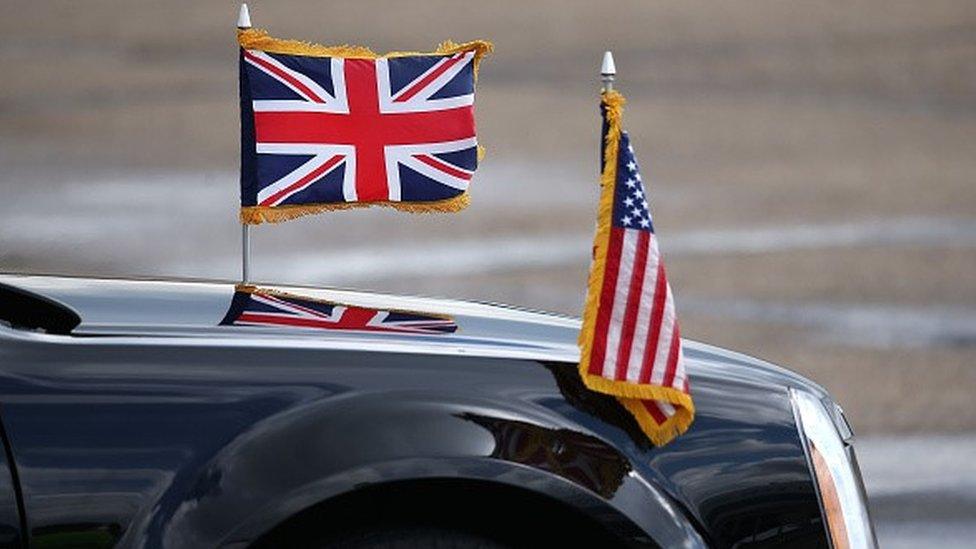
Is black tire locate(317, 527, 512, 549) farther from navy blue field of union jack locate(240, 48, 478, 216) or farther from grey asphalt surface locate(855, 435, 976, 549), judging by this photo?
grey asphalt surface locate(855, 435, 976, 549)

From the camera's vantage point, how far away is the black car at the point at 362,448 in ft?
10.2

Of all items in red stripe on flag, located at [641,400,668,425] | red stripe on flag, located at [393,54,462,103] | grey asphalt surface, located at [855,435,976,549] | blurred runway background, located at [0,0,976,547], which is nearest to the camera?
red stripe on flag, located at [641,400,668,425]

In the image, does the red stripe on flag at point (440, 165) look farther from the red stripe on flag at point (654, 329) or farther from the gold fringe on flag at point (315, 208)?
the red stripe on flag at point (654, 329)

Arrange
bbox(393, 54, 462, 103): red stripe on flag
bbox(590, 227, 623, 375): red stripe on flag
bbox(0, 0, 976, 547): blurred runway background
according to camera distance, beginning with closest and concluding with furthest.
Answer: bbox(590, 227, 623, 375): red stripe on flag, bbox(393, 54, 462, 103): red stripe on flag, bbox(0, 0, 976, 547): blurred runway background

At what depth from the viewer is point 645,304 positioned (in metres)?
3.52

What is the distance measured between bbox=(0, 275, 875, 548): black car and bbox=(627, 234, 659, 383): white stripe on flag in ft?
0.39

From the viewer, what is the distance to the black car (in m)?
3.11

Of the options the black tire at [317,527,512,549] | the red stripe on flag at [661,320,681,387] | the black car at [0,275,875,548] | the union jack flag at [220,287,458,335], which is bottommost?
the black tire at [317,527,512,549]

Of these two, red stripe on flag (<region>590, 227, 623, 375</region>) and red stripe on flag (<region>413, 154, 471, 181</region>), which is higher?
red stripe on flag (<region>413, 154, 471, 181</region>)

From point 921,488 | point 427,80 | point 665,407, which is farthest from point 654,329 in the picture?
point 921,488

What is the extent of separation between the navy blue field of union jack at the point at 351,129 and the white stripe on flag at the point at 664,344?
1.58 m

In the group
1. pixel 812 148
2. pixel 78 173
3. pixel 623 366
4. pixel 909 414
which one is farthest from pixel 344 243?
pixel 623 366

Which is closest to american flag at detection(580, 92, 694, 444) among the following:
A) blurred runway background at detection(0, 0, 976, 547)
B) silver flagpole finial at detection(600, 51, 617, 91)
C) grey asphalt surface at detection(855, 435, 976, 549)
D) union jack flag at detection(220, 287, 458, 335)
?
silver flagpole finial at detection(600, 51, 617, 91)

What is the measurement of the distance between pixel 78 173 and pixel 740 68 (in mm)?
4271
